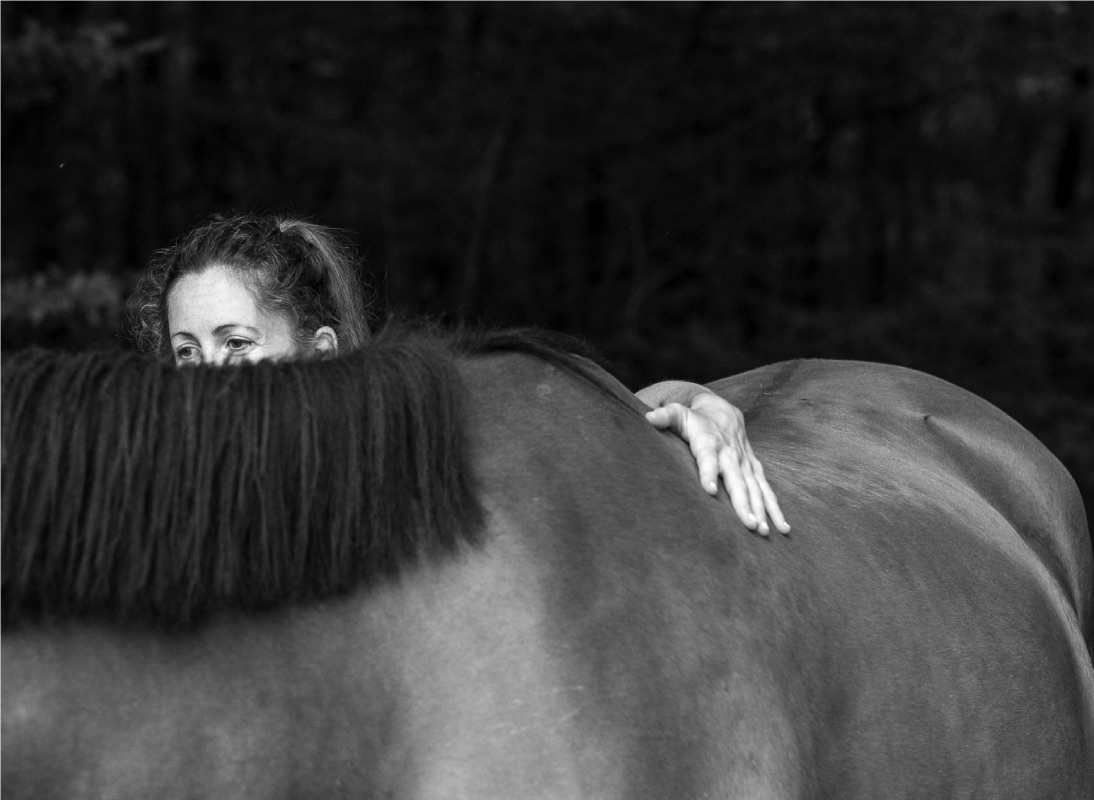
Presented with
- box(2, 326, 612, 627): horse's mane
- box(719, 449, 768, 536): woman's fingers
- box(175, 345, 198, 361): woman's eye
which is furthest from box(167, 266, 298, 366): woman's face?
box(719, 449, 768, 536): woman's fingers

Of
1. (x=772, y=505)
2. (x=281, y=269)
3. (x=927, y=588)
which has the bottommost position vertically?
(x=927, y=588)

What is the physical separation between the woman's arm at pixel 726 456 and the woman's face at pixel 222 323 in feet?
2.30

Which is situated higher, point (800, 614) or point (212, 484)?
point (212, 484)

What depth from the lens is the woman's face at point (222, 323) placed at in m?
2.33

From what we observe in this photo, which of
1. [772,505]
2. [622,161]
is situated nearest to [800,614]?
[772,505]

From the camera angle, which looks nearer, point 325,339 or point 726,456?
point 726,456

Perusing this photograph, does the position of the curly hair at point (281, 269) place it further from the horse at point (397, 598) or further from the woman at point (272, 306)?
the horse at point (397, 598)

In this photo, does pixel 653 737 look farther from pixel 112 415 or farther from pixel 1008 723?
pixel 1008 723

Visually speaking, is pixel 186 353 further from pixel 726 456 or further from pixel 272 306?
pixel 726 456

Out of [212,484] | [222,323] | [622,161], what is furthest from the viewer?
[622,161]

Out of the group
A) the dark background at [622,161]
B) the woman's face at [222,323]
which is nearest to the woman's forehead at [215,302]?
the woman's face at [222,323]

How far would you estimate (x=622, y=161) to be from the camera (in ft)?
30.6

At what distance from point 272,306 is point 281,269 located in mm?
81

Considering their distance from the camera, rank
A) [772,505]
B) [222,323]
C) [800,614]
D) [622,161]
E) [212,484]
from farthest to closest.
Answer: [622,161] < [222,323] < [772,505] < [800,614] < [212,484]
